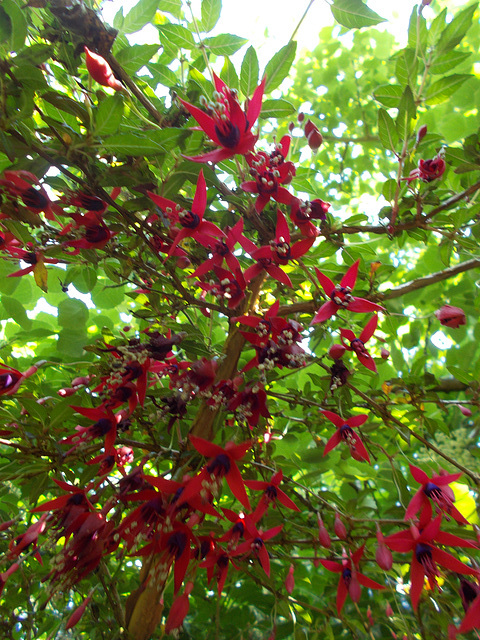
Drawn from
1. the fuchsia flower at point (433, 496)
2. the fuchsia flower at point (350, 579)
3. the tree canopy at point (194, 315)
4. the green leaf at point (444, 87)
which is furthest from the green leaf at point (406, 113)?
the fuchsia flower at point (350, 579)

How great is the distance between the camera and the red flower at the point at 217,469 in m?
0.63

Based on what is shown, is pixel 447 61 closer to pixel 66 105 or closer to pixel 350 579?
pixel 66 105

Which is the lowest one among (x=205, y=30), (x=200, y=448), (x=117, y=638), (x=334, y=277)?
(x=117, y=638)

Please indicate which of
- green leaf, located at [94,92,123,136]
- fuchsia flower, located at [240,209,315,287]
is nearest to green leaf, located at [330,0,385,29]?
fuchsia flower, located at [240,209,315,287]

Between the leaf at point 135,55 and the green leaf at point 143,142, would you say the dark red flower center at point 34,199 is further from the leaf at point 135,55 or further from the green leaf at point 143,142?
the leaf at point 135,55

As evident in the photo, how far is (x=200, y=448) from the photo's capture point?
2.06 ft

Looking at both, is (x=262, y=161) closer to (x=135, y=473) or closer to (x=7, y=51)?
(x=7, y=51)

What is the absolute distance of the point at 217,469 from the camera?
65 centimetres

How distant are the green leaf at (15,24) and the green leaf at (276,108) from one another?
0.44 m

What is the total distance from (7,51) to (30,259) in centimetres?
36

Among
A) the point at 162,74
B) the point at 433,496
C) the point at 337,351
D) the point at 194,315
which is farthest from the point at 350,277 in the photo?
the point at 162,74

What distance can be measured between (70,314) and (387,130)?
2.95 ft

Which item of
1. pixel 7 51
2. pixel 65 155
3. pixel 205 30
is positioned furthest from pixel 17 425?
pixel 205 30

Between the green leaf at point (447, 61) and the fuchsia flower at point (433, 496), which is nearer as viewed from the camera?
the fuchsia flower at point (433, 496)
